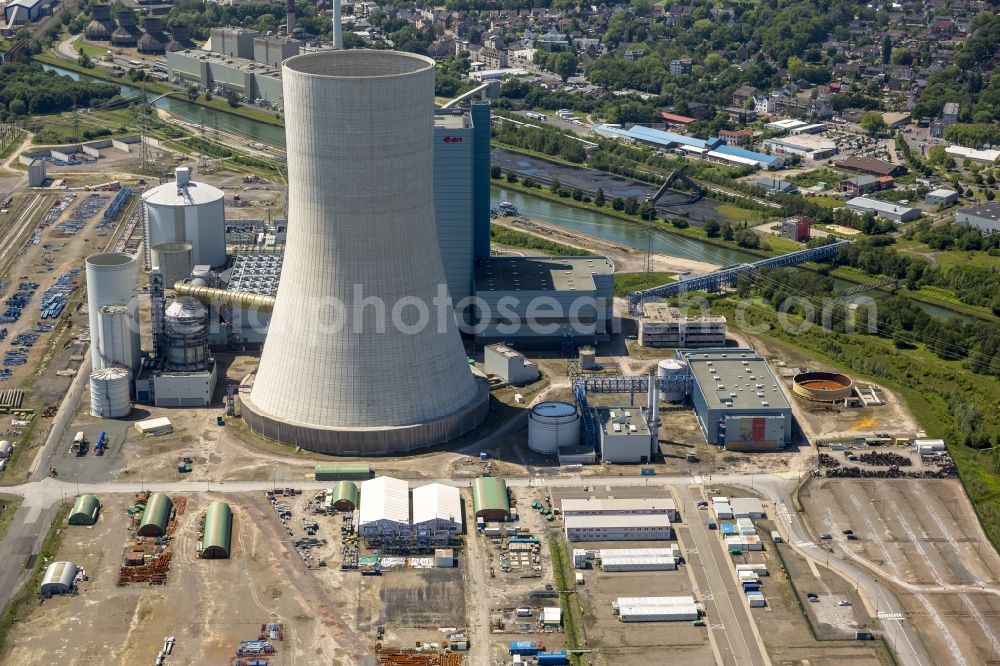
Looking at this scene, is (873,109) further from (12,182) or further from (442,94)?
(12,182)

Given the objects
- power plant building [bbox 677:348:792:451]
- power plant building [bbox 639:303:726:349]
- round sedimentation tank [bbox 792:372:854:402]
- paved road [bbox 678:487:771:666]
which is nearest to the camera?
paved road [bbox 678:487:771:666]

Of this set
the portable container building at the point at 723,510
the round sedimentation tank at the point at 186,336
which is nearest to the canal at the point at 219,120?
the round sedimentation tank at the point at 186,336

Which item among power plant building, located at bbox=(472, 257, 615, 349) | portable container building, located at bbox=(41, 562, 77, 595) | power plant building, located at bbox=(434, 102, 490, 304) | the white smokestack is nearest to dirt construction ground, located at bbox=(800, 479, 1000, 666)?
power plant building, located at bbox=(472, 257, 615, 349)

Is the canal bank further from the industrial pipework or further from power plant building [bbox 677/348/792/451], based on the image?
the industrial pipework

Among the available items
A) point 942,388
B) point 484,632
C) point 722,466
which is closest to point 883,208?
point 942,388

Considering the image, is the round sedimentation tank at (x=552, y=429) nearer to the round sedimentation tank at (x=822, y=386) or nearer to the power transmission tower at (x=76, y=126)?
the round sedimentation tank at (x=822, y=386)

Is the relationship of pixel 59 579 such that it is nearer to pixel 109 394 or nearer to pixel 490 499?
pixel 109 394

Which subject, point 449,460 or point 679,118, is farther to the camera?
point 679,118
